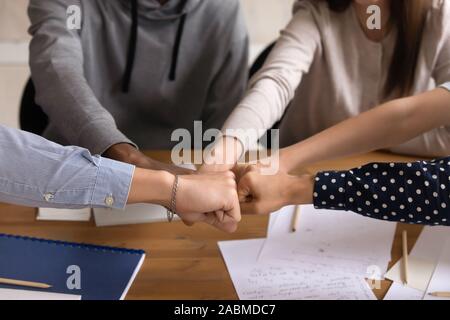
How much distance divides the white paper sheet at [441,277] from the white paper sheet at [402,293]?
0.01 meters

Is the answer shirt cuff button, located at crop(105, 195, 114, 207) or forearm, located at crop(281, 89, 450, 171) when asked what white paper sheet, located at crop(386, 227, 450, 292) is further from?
shirt cuff button, located at crop(105, 195, 114, 207)

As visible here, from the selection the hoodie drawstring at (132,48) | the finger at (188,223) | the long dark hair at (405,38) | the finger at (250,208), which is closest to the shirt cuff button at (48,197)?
the finger at (188,223)

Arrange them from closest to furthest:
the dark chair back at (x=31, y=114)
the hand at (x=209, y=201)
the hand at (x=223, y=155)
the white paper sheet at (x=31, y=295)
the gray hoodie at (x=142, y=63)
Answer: the white paper sheet at (x=31, y=295) < the hand at (x=209, y=201) < the hand at (x=223, y=155) < the gray hoodie at (x=142, y=63) < the dark chair back at (x=31, y=114)

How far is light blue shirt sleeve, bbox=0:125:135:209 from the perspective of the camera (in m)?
0.83

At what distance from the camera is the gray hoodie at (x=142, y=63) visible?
1.18m

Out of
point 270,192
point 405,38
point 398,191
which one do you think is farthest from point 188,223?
point 405,38

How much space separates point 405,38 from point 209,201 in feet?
2.12

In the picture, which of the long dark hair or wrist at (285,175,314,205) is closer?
wrist at (285,175,314,205)

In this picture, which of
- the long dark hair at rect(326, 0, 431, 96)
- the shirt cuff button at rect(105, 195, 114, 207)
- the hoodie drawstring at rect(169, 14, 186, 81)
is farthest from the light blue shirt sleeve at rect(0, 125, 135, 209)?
the long dark hair at rect(326, 0, 431, 96)

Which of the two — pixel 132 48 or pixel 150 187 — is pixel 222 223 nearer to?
pixel 150 187

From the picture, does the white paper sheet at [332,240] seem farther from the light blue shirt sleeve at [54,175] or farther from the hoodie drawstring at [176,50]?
the hoodie drawstring at [176,50]

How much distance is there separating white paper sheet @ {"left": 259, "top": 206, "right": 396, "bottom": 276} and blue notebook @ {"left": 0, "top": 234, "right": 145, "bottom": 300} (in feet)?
0.80
